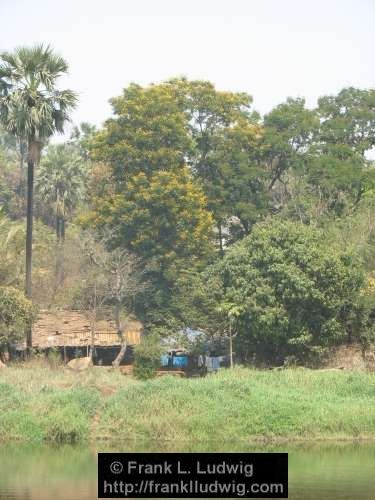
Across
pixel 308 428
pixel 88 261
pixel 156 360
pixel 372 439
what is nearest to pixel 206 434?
pixel 308 428

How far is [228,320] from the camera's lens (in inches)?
1681

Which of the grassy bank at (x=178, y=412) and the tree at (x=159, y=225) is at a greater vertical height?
the tree at (x=159, y=225)

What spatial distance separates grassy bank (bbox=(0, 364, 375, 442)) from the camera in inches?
1155

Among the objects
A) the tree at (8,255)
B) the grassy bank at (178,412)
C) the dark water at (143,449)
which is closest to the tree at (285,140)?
the tree at (8,255)

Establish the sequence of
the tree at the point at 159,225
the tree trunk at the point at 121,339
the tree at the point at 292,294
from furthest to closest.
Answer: the tree at the point at 159,225 < the tree trunk at the point at 121,339 < the tree at the point at 292,294

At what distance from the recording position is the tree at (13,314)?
130 ft

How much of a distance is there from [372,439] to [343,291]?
1199 centimetres

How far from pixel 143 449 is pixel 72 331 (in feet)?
62.7

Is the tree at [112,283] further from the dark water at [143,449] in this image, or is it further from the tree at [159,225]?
the dark water at [143,449]

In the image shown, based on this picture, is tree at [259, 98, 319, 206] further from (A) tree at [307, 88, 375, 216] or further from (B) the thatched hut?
(B) the thatched hut

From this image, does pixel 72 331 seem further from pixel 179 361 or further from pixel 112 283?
pixel 179 361

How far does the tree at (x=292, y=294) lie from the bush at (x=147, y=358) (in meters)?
3.33

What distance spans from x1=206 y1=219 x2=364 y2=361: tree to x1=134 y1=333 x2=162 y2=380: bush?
3333 millimetres

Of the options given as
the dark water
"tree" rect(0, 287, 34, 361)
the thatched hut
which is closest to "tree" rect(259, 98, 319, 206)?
the thatched hut
